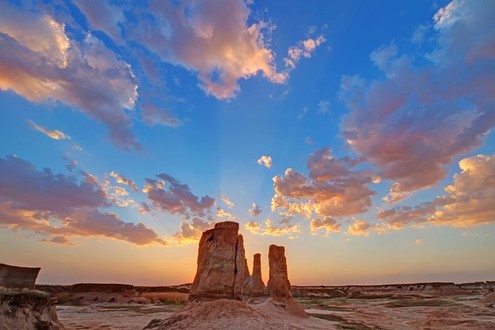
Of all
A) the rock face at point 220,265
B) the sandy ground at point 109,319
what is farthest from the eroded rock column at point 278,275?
the sandy ground at point 109,319

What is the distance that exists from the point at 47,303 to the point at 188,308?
820 cm

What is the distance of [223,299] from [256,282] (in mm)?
20530

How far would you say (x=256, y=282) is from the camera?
40.8 m

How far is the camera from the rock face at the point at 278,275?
32.3 m

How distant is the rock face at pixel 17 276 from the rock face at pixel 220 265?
37.6ft

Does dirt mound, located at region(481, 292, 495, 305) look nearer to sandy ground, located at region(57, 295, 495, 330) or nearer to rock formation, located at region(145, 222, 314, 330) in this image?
sandy ground, located at region(57, 295, 495, 330)

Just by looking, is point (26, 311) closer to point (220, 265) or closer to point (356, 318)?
point (220, 265)

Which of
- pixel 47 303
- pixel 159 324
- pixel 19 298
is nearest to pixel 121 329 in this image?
pixel 159 324

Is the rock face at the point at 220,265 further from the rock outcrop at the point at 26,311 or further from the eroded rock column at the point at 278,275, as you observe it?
the eroded rock column at the point at 278,275

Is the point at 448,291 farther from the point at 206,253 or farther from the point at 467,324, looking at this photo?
the point at 206,253

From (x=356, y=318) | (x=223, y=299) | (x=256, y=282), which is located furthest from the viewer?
(x=256, y=282)

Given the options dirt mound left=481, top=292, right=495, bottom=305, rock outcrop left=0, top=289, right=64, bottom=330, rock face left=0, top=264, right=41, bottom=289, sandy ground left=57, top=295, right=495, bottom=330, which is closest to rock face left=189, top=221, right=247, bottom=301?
sandy ground left=57, top=295, right=495, bottom=330

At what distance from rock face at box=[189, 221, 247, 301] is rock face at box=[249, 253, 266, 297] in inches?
679

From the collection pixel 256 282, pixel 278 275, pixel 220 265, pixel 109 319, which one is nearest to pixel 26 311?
pixel 220 265
